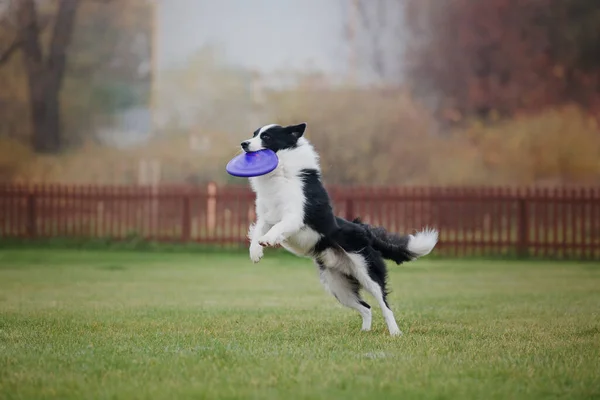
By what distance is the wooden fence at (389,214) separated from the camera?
19984mm

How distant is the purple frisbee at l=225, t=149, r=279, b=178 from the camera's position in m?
7.55

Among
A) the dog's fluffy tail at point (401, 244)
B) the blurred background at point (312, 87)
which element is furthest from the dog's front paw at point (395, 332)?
the blurred background at point (312, 87)

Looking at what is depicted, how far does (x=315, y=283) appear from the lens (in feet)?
45.8

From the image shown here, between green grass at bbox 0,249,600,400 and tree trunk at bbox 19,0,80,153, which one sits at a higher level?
tree trunk at bbox 19,0,80,153

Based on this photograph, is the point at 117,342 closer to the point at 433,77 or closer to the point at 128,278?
the point at 128,278

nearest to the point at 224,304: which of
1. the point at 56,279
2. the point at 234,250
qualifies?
the point at 56,279

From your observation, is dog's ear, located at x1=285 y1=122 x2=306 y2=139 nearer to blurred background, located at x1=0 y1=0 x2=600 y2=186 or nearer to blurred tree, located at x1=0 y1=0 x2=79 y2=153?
blurred background, located at x1=0 y1=0 x2=600 y2=186

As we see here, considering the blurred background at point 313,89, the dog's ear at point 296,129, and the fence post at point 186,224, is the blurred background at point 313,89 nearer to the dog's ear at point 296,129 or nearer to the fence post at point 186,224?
the fence post at point 186,224

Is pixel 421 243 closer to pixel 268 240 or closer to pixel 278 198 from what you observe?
pixel 278 198

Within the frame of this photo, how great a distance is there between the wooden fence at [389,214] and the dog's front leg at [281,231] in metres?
12.7

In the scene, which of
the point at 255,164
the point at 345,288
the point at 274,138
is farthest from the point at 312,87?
the point at 255,164

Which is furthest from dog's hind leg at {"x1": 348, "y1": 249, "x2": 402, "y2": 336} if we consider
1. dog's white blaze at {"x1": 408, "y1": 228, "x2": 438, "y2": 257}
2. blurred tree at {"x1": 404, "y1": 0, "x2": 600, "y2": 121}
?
blurred tree at {"x1": 404, "y1": 0, "x2": 600, "y2": 121}

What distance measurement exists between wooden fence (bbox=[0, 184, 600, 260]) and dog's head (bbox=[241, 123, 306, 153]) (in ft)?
40.2

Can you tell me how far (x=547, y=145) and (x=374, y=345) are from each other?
73.8 feet
